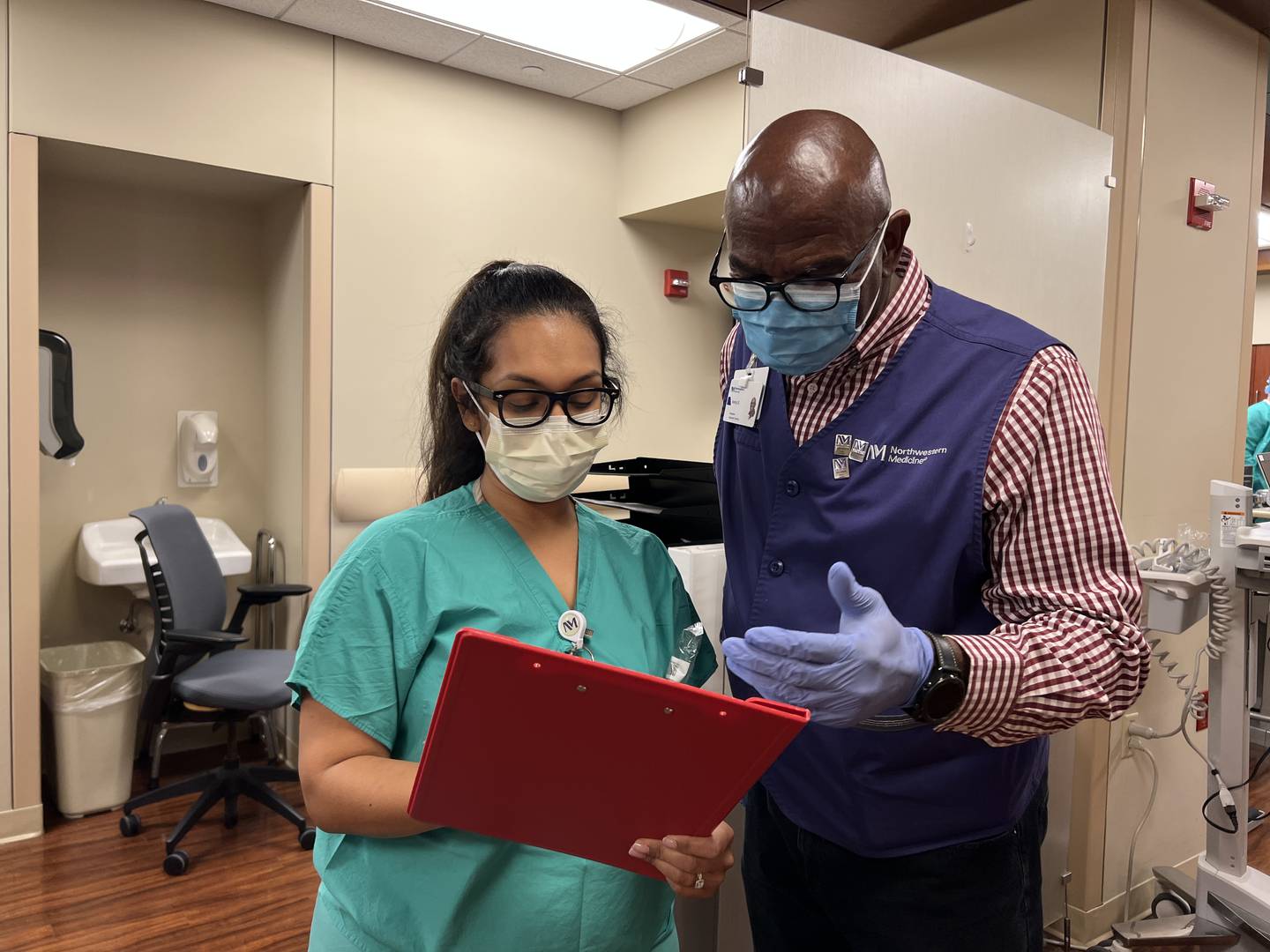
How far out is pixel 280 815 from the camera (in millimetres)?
3221

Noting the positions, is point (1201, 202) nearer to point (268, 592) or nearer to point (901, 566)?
point (901, 566)

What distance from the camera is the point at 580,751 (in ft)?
2.72

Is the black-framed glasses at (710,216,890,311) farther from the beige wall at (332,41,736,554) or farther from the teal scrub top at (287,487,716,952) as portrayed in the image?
the beige wall at (332,41,736,554)

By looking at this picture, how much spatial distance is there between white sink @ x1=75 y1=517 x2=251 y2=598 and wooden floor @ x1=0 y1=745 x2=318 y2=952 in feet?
2.64

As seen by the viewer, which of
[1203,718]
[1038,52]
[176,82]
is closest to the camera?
[1038,52]

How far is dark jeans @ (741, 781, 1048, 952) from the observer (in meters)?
1.14

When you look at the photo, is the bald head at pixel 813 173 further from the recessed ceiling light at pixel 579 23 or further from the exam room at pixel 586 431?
the recessed ceiling light at pixel 579 23

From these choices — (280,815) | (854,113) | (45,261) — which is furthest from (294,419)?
(854,113)

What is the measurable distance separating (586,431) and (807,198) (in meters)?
0.37

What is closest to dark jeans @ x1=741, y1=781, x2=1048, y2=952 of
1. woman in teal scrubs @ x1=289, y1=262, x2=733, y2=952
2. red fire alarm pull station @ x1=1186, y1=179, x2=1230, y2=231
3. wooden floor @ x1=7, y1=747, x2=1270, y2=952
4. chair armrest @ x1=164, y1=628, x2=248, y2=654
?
woman in teal scrubs @ x1=289, y1=262, x2=733, y2=952

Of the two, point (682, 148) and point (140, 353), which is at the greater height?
point (682, 148)

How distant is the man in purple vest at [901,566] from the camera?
955mm

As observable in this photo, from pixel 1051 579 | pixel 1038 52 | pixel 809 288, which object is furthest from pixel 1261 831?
pixel 809 288

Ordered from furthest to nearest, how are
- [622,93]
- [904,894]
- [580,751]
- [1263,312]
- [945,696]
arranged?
[1263,312] < [622,93] < [904,894] < [945,696] < [580,751]
